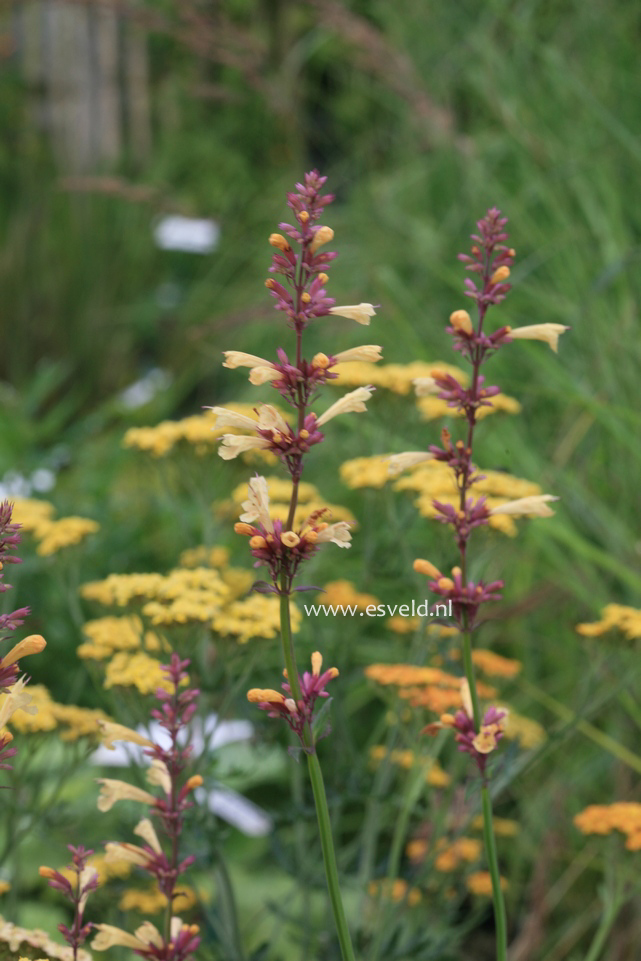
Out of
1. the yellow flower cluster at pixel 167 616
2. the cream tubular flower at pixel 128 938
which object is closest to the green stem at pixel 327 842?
the cream tubular flower at pixel 128 938

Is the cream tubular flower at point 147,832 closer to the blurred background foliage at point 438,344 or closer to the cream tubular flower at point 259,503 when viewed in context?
the cream tubular flower at point 259,503

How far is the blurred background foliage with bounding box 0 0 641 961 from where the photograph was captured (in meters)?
1.62

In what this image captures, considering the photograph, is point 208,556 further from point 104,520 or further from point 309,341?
point 309,341

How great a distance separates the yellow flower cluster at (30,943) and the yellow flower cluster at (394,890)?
0.45 m

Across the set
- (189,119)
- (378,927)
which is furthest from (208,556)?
(189,119)

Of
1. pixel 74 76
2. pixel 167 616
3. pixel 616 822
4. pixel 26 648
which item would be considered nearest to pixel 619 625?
pixel 616 822

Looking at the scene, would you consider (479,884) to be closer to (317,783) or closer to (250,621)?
(250,621)

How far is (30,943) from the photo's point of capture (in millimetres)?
726

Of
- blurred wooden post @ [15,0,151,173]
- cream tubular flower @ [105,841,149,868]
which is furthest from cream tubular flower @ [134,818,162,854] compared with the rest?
blurred wooden post @ [15,0,151,173]

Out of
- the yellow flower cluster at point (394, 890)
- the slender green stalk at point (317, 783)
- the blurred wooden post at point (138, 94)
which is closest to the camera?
the slender green stalk at point (317, 783)

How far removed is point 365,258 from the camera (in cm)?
268

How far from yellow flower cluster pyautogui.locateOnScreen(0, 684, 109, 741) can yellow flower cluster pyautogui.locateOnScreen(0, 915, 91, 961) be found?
0.33m

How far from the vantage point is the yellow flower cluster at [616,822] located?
1.06 meters

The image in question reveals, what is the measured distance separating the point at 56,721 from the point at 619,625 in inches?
22.8
